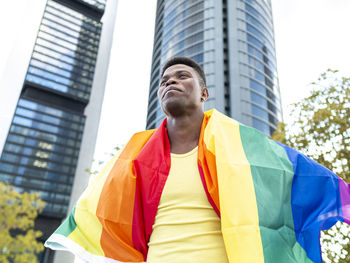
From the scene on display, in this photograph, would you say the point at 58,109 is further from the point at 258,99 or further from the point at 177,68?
the point at 177,68

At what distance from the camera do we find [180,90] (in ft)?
5.47

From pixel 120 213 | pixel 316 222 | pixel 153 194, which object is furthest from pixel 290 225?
pixel 120 213

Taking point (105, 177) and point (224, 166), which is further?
point (105, 177)

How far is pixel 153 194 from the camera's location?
1.45 meters

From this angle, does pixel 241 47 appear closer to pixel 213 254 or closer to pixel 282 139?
pixel 282 139

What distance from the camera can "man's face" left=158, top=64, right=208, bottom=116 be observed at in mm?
1659

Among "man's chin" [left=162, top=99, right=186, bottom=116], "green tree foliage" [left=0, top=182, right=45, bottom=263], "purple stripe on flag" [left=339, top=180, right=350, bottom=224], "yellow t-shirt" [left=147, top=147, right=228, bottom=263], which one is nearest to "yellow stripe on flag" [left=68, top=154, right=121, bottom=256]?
"yellow t-shirt" [left=147, top=147, right=228, bottom=263]

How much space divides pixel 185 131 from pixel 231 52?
41808 millimetres

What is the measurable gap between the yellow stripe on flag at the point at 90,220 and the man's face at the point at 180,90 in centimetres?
54

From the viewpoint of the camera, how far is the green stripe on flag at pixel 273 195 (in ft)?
3.62

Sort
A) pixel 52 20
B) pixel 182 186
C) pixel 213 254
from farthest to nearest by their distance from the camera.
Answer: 1. pixel 52 20
2. pixel 182 186
3. pixel 213 254

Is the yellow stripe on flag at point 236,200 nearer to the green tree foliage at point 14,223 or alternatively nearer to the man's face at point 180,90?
the man's face at point 180,90

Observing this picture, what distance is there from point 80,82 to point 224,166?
231ft

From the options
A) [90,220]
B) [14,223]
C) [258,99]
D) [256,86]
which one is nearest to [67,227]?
[90,220]
